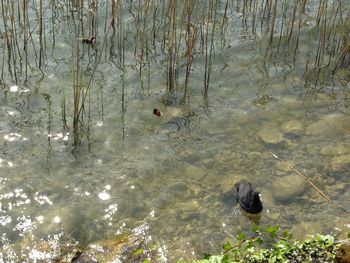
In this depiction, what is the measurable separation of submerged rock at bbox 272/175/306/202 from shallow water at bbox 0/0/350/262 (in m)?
0.03

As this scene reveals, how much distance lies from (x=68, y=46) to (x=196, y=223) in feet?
10.1

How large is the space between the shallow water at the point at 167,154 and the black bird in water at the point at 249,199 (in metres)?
0.07

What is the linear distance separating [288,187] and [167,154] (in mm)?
1103

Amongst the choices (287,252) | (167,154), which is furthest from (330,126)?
(287,252)

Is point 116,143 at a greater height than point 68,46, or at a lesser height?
lesser

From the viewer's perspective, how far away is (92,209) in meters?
3.99

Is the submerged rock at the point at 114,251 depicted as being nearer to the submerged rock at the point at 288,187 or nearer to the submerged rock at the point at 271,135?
the submerged rock at the point at 288,187

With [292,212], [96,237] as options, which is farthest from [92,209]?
[292,212]

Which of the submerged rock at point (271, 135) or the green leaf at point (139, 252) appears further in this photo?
the submerged rock at point (271, 135)

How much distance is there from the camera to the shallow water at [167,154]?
385cm

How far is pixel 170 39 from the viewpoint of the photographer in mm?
5227

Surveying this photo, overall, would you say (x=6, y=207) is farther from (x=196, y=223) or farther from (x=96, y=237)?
(x=196, y=223)

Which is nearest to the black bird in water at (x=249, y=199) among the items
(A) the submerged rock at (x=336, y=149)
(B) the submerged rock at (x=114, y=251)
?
(B) the submerged rock at (x=114, y=251)

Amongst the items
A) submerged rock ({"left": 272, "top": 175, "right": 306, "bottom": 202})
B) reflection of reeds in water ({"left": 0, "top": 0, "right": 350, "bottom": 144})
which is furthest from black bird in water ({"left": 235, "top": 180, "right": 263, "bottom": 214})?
reflection of reeds in water ({"left": 0, "top": 0, "right": 350, "bottom": 144})
